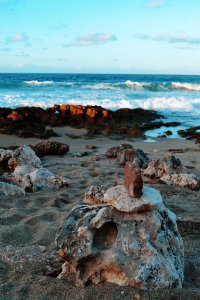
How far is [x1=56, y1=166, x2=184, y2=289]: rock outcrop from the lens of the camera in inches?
100

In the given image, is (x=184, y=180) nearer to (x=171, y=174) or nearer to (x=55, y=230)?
(x=171, y=174)

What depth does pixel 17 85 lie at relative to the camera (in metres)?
36.4

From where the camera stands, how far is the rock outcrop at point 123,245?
2.54m

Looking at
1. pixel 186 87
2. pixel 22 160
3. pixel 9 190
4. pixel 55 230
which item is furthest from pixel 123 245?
pixel 186 87

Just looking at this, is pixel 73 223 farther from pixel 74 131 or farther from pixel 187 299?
pixel 74 131

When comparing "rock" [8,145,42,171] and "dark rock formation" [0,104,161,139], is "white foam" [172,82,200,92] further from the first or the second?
"rock" [8,145,42,171]

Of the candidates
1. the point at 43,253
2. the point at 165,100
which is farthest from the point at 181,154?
the point at 165,100

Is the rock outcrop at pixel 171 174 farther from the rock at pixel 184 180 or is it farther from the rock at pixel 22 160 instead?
the rock at pixel 22 160

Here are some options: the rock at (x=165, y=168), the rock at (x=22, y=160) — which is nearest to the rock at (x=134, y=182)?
the rock at (x=165, y=168)

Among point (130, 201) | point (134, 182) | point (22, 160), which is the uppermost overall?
point (134, 182)

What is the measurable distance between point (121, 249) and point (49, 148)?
6.04 metres

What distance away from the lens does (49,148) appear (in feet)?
27.8

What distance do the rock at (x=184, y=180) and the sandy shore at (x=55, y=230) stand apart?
149 mm

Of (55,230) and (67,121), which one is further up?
(55,230)
